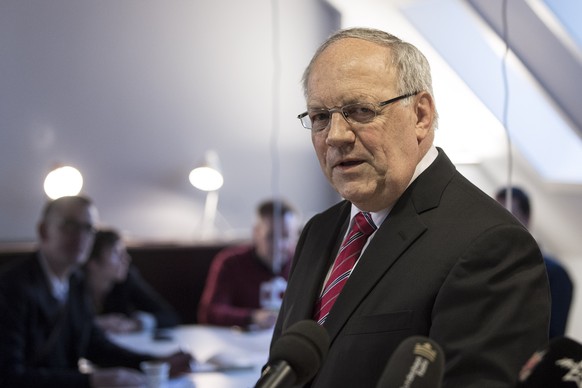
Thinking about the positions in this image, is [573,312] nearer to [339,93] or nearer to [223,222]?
[223,222]

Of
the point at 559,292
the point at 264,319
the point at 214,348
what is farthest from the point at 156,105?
the point at 559,292

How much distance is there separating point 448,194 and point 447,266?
177 mm

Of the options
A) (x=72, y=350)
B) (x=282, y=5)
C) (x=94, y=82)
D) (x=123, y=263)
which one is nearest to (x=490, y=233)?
(x=72, y=350)

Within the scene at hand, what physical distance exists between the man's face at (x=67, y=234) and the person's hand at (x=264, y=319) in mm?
1181

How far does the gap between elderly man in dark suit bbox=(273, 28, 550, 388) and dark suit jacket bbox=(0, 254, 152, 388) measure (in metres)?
1.94

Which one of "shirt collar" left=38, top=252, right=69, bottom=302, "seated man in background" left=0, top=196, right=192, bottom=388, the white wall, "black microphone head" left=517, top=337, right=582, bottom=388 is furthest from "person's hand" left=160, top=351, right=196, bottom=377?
the white wall

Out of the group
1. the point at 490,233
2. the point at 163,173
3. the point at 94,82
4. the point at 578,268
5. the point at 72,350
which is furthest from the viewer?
the point at 163,173

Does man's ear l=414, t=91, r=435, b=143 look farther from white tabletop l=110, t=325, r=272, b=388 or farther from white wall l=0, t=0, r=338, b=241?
white wall l=0, t=0, r=338, b=241

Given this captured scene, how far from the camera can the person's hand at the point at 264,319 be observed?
14.8 ft

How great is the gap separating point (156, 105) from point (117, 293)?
177 cm

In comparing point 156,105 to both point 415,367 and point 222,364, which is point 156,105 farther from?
point 415,367

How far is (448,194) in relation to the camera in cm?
159

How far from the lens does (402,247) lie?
1543 millimetres

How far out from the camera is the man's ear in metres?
1.61
